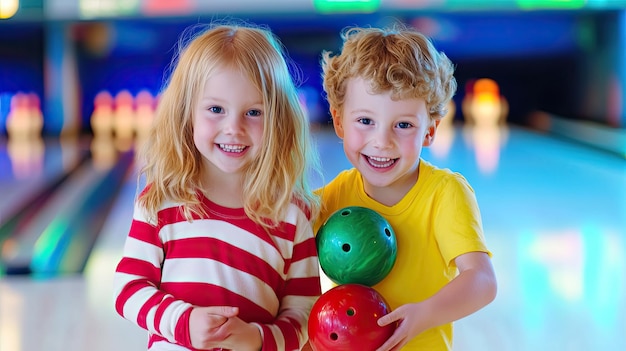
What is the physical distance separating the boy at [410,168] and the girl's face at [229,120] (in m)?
0.13

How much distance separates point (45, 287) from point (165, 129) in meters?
1.48

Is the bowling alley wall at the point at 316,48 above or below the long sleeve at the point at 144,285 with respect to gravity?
above

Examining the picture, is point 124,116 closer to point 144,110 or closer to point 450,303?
point 144,110

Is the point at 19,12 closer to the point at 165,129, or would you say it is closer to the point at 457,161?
the point at 457,161

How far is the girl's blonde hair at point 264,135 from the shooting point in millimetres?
1045

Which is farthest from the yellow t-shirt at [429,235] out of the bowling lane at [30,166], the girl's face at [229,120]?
the bowling lane at [30,166]

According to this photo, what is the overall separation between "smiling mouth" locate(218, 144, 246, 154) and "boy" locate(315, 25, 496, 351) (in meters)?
0.15

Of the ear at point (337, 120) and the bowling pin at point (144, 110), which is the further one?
the bowling pin at point (144, 110)

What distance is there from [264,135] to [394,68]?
19 centimetres

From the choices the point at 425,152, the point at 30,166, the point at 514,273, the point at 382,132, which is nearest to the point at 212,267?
the point at 382,132

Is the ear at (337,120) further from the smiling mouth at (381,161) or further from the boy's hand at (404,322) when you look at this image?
the boy's hand at (404,322)

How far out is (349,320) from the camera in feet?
3.22

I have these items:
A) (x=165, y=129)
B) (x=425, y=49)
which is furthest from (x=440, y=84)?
(x=165, y=129)

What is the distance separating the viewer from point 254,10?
5727 mm
